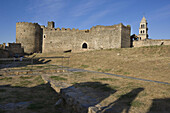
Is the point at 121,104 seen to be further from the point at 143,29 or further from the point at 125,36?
the point at 143,29

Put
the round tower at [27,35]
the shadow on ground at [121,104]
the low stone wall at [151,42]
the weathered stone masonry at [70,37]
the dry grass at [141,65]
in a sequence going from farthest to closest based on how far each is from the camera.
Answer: the round tower at [27,35] → the weathered stone masonry at [70,37] → the low stone wall at [151,42] → the dry grass at [141,65] → the shadow on ground at [121,104]

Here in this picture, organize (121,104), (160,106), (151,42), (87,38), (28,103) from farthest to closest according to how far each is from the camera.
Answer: (87,38), (151,42), (28,103), (121,104), (160,106)

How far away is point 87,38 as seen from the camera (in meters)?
31.6

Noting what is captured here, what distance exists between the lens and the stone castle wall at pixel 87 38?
2784 centimetres

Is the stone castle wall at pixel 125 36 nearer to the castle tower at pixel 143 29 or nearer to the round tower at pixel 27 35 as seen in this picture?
the round tower at pixel 27 35

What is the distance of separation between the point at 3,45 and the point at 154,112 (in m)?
34.7

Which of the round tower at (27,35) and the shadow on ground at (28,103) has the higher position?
the round tower at (27,35)

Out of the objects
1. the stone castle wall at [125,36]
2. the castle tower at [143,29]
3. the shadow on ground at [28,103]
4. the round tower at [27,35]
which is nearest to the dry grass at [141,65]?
the shadow on ground at [28,103]

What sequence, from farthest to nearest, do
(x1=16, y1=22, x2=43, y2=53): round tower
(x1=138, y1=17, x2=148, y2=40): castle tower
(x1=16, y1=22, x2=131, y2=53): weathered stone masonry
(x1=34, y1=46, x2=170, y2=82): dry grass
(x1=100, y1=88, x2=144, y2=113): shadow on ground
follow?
1. (x1=138, y1=17, x2=148, y2=40): castle tower
2. (x1=16, y1=22, x2=43, y2=53): round tower
3. (x1=16, y1=22, x2=131, y2=53): weathered stone masonry
4. (x1=34, y1=46, x2=170, y2=82): dry grass
5. (x1=100, y1=88, x2=144, y2=113): shadow on ground

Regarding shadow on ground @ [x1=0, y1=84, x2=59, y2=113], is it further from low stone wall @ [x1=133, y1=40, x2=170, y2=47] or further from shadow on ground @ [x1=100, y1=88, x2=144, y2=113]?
low stone wall @ [x1=133, y1=40, x2=170, y2=47]

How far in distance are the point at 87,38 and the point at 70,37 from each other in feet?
14.2

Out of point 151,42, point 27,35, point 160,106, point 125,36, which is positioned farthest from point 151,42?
point 27,35

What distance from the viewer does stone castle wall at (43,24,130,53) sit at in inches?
1096

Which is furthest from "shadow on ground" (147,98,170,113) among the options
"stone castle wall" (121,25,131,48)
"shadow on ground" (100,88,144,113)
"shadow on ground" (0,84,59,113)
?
"stone castle wall" (121,25,131,48)
